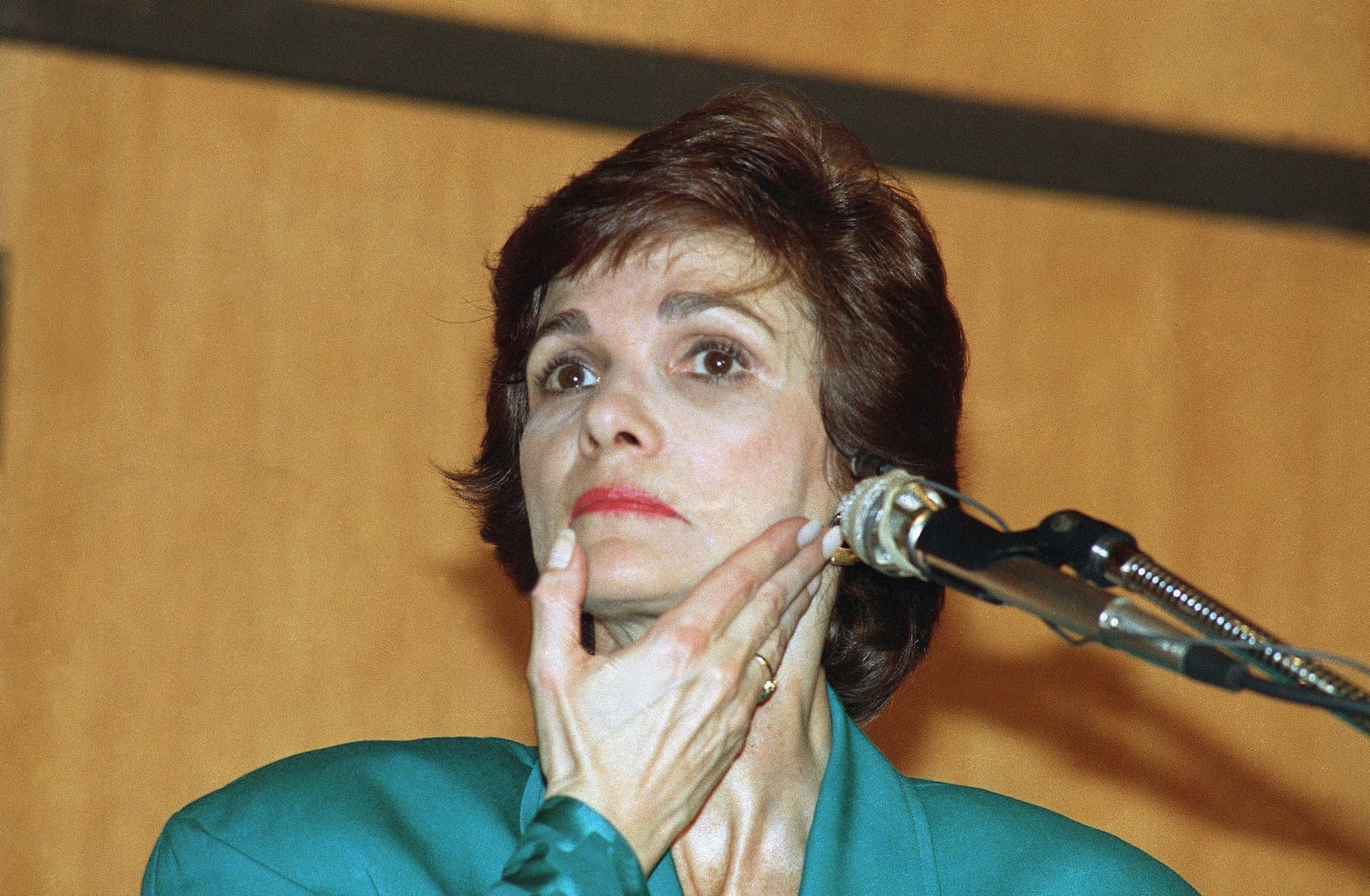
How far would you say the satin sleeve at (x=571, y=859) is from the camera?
1.54 meters

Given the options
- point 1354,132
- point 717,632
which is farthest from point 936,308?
point 1354,132

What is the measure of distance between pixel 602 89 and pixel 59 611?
1.25m

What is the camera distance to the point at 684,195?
1.96 m

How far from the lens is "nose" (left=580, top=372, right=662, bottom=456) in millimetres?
1825

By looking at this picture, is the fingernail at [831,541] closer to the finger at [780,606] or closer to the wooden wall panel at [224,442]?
the finger at [780,606]

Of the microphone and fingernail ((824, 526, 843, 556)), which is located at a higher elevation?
the microphone

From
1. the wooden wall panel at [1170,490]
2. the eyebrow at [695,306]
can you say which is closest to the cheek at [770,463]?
the eyebrow at [695,306]

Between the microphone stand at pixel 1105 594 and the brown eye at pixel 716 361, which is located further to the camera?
the brown eye at pixel 716 361

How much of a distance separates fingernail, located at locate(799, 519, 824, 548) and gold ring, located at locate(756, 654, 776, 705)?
0.44 feet

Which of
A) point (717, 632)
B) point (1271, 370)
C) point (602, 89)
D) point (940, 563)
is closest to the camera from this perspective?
point (940, 563)

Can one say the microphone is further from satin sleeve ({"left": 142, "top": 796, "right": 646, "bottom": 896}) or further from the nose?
satin sleeve ({"left": 142, "top": 796, "right": 646, "bottom": 896})

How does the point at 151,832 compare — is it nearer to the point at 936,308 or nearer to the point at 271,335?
the point at 271,335

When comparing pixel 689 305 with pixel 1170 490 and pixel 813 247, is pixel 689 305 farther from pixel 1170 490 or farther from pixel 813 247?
pixel 1170 490

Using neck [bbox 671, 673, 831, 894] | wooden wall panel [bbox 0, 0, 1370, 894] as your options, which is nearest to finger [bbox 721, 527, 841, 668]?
neck [bbox 671, 673, 831, 894]
